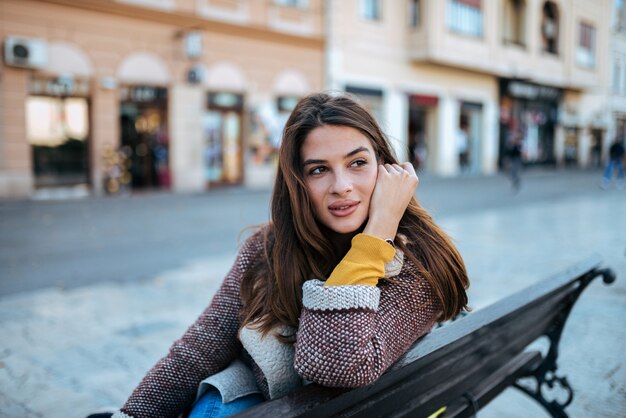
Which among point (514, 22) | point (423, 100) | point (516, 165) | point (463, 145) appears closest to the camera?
point (516, 165)

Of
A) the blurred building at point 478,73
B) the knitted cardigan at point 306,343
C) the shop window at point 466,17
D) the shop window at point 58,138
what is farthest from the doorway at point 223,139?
the knitted cardigan at point 306,343

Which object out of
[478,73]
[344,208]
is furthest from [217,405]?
[478,73]

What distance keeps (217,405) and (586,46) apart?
37666 millimetres

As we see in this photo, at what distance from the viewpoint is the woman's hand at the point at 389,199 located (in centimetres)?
159

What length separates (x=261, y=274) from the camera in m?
1.75

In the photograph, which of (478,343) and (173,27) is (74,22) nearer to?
(173,27)

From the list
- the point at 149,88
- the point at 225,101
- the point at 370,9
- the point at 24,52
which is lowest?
the point at 225,101

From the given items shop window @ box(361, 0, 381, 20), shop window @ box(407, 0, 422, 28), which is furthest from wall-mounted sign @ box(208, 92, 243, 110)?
shop window @ box(407, 0, 422, 28)

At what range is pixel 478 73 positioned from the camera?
1105 inches

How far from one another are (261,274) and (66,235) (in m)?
8.22

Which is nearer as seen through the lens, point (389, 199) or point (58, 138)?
point (389, 199)

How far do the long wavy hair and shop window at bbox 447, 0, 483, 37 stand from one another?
24375 millimetres

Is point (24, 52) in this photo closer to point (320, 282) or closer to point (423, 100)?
point (320, 282)

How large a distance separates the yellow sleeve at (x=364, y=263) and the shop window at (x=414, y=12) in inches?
944
